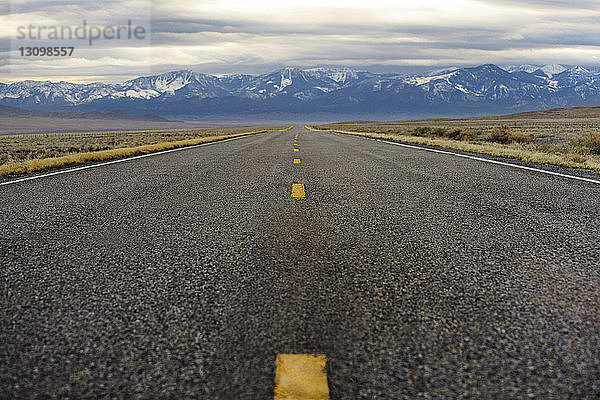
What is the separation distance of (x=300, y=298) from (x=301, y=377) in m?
0.83

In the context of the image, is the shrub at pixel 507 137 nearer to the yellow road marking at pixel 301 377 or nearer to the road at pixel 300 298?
the road at pixel 300 298

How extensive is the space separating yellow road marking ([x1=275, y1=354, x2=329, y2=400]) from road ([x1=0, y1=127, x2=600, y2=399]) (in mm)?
40

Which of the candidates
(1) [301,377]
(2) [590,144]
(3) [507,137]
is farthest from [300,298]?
(3) [507,137]

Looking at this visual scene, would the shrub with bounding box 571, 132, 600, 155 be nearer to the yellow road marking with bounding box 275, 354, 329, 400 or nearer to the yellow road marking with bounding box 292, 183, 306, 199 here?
the yellow road marking with bounding box 292, 183, 306, 199

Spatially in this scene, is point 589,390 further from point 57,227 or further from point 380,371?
point 57,227

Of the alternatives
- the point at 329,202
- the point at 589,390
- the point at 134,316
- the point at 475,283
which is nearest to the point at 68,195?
the point at 329,202

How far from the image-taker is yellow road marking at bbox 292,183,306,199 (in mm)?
6555

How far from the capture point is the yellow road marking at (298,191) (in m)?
6.55

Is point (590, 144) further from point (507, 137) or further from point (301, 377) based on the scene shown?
point (301, 377)

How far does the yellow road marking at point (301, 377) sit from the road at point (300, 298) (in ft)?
0.13

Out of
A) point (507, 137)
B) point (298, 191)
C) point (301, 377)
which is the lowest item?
point (301, 377)

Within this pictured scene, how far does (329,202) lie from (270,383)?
4.18 meters

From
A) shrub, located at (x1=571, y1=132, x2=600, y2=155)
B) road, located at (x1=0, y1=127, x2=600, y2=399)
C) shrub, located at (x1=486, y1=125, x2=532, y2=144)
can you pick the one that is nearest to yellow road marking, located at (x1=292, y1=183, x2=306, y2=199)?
road, located at (x1=0, y1=127, x2=600, y2=399)

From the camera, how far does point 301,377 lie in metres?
2.08
